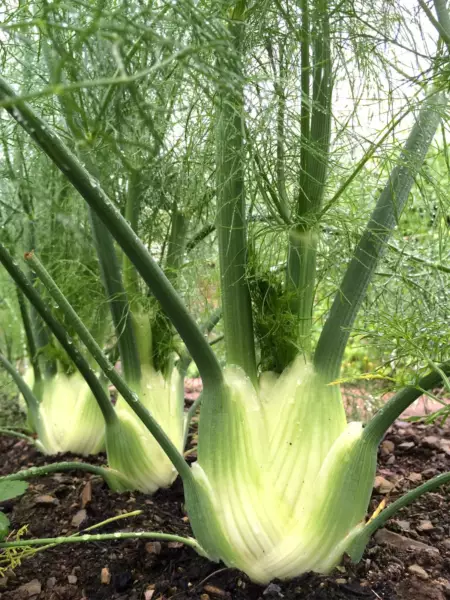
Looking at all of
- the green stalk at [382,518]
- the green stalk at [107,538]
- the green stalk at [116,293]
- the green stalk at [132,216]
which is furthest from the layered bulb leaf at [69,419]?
the green stalk at [382,518]

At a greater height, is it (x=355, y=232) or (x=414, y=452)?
(x=355, y=232)

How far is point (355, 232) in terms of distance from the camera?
1.20m

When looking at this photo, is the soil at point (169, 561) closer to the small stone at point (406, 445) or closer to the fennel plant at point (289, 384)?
the fennel plant at point (289, 384)

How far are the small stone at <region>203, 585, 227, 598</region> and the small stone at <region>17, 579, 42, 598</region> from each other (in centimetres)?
31

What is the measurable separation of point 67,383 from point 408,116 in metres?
1.25

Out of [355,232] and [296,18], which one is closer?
[296,18]

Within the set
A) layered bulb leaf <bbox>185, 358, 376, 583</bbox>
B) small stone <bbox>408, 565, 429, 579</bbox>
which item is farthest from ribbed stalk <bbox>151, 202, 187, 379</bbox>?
small stone <bbox>408, 565, 429, 579</bbox>

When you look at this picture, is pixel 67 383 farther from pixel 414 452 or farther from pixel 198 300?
pixel 414 452

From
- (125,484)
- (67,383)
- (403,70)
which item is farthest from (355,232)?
(67,383)

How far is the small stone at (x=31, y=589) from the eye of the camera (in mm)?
1043

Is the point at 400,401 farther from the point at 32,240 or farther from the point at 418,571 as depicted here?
the point at 32,240

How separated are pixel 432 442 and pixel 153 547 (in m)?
0.91

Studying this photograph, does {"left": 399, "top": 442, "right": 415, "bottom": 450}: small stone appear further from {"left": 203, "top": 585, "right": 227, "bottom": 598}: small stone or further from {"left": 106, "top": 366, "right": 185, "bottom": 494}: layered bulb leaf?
{"left": 203, "top": 585, "right": 227, "bottom": 598}: small stone

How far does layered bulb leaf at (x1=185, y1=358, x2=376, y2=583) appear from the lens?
101 centimetres
